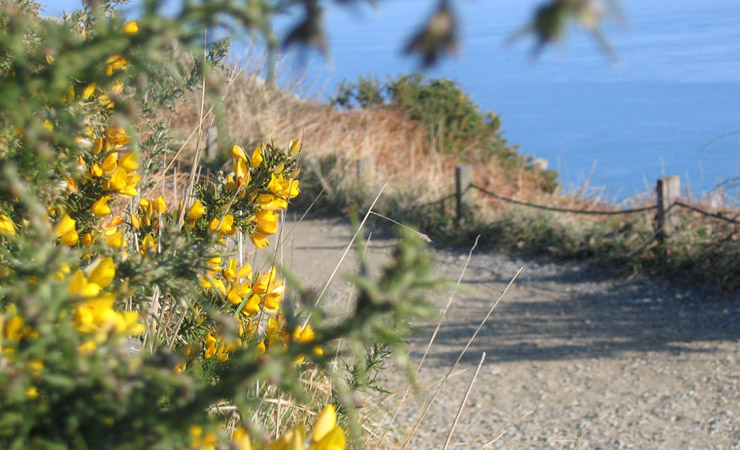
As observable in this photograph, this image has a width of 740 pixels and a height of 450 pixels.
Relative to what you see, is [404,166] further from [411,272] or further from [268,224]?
[411,272]

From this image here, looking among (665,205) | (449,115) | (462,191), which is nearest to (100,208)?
(665,205)

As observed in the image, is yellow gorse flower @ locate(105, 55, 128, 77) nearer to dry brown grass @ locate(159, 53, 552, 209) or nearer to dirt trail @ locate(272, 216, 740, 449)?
dirt trail @ locate(272, 216, 740, 449)

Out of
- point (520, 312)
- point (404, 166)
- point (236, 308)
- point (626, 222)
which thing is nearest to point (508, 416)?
point (520, 312)

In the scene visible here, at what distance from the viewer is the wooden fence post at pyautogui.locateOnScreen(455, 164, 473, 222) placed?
6.85 meters

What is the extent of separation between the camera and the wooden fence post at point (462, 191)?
22.5ft

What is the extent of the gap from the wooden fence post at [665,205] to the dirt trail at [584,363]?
1.44ft

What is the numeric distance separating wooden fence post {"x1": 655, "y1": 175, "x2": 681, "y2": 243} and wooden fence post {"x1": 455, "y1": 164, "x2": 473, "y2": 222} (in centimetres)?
179

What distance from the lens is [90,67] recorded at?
71 cm

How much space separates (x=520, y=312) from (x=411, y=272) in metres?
4.69

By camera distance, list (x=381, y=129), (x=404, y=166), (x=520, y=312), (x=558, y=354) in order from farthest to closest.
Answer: (x=381, y=129) → (x=404, y=166) → (x=520, y=312) → (x=558, y=354)

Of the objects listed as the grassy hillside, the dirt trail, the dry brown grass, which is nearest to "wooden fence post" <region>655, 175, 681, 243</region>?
the grassy hillside

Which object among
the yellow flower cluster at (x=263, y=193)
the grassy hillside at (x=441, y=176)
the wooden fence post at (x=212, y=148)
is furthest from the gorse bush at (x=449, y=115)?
the yellow flower cluster at (x=263, y=193)

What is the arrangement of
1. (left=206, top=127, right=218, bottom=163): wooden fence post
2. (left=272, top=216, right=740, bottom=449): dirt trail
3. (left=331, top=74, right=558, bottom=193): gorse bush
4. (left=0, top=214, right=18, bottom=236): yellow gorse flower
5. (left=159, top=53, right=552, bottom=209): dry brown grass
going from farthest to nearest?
(left=331, top=74, right=558, bottom=193): gorse bush < (left=206, top=127, right=218, bottom=163): wooden fence post < (left=159, top=53, right=552, bottom=209): dry brown grass < (left=272, top=216, right=740, bottom=449): dirt trail < (left=0, top=214, right=18, bottom=236): yellow gorse flower

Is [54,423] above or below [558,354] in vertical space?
above
